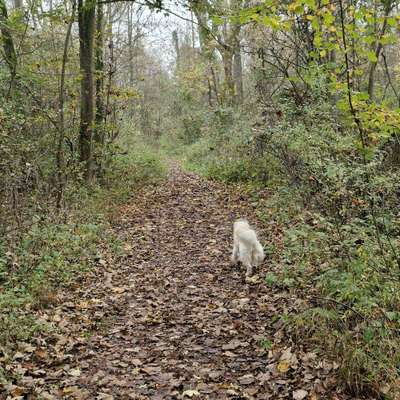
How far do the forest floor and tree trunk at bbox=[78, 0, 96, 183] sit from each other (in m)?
4.80

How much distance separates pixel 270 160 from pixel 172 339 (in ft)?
28.4

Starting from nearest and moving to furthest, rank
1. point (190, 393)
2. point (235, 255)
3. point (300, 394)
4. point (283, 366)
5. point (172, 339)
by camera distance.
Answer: point (300, 394) < point (190, 393) < point (283, 366) < point (172, 339) < point (235, 255)

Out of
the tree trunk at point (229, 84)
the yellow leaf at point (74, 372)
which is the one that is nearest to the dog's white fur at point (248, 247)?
the yellow leaf at point (74, 372)

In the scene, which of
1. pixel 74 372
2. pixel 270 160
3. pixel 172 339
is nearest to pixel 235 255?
pixel 172 339

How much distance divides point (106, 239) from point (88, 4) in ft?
19.9

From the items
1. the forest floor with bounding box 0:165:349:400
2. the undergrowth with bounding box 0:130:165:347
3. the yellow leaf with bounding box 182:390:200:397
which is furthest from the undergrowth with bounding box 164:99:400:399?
the undergrowth with bounding box 0:130:165:347

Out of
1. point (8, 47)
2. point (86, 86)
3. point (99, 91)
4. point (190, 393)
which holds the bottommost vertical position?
point (190, 393)

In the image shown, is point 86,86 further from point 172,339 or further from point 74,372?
point 74,372

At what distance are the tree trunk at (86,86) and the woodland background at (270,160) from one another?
0.12 feet

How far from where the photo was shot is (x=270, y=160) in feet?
43.5

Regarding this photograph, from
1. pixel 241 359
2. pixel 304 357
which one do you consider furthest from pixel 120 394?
pixel 304 357

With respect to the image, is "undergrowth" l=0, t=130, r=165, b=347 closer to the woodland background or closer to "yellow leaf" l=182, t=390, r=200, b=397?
the woodland background

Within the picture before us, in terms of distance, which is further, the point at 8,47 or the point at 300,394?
the point at 8,47

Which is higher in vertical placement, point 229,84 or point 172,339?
point 229,84
